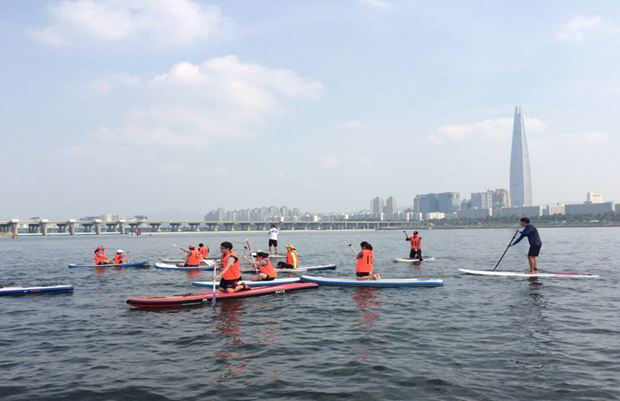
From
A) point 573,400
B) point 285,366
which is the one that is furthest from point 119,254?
point 573,400

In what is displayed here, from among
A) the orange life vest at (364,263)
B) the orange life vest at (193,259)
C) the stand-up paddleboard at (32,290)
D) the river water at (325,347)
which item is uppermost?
the orange life vest at (364,263)

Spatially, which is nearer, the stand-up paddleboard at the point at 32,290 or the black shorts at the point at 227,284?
the black shorts at the point at 227,284

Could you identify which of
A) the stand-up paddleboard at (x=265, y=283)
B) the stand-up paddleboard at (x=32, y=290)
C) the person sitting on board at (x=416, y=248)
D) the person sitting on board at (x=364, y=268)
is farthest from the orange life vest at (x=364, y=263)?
the stand-up paddleboard at (x=32, y=290)

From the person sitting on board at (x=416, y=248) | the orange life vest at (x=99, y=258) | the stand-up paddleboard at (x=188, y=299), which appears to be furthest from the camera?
the person sitting on board at (x=416, y=248)

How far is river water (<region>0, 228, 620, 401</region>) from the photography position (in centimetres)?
879

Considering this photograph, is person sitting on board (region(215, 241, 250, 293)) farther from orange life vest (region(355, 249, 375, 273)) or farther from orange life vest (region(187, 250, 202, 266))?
orange life vest (region(187, 250, 202, 266))

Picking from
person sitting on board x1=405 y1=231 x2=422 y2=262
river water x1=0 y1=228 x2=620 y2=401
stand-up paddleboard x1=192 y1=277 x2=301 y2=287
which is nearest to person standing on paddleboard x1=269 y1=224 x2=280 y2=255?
person sitting on board x1=405 y1=231 x2=422 y2=262

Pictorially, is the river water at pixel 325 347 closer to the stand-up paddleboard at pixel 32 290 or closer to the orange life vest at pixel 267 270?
the stand-up paddleboard at pixel 32 290

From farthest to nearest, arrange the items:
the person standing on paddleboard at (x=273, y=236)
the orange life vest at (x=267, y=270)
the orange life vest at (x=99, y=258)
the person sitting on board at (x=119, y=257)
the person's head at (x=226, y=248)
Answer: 1. the person standing on paddleboard at (x=273, y=236)
2. the orange life vest at (x=99, y=258)
3. the person sitting on board at (x=119, y=257)
4. the orange life vest at (x=267, y=270)
5. the person's head at (x=226, y=248)

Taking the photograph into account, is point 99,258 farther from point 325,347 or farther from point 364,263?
point 325,347

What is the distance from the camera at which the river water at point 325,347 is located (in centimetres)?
879

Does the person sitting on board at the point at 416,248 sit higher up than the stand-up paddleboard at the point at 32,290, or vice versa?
the person sitting on board at the point at 416,248

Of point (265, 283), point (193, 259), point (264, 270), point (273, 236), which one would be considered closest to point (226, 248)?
point (265, 283)

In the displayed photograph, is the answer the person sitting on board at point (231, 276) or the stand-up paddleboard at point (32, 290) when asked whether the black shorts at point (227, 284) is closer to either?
the person sitting on board at point (231, 276)
